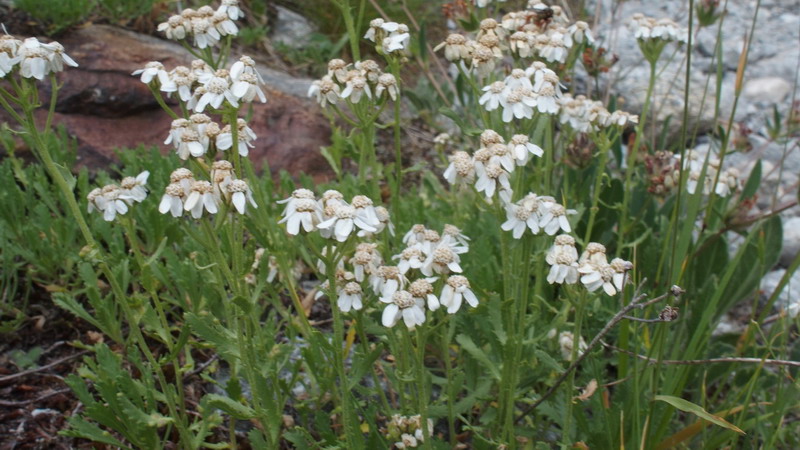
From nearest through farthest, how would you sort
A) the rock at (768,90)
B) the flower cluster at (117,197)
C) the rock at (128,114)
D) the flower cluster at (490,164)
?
the flower cluster at (490,164), the flower cluster at (117,197), the rock at (128,114), the rock at (768,90)

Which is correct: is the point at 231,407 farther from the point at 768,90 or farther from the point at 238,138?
the point at 768,90

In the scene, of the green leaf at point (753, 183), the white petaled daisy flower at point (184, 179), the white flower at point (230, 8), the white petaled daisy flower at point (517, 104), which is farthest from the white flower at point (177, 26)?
the green leaf at point (753, 183)

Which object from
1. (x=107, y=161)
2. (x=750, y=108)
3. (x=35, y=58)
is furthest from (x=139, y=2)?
(x=750, y=108)

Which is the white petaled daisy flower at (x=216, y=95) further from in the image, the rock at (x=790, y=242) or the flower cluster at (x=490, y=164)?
the rock at (x=790, y=242)

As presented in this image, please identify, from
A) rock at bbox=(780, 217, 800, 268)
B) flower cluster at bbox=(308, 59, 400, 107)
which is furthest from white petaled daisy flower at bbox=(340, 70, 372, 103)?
rock at bbox=(780, 217, 800, 268)

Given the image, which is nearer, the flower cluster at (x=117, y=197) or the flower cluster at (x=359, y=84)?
the flower cluster at (x=117, y=197)

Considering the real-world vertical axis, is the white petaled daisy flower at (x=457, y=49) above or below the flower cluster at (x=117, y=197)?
above

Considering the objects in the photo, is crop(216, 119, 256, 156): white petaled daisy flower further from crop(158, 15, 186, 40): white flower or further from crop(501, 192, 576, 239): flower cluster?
crop(501, 192, 576, 239): flower cluster
